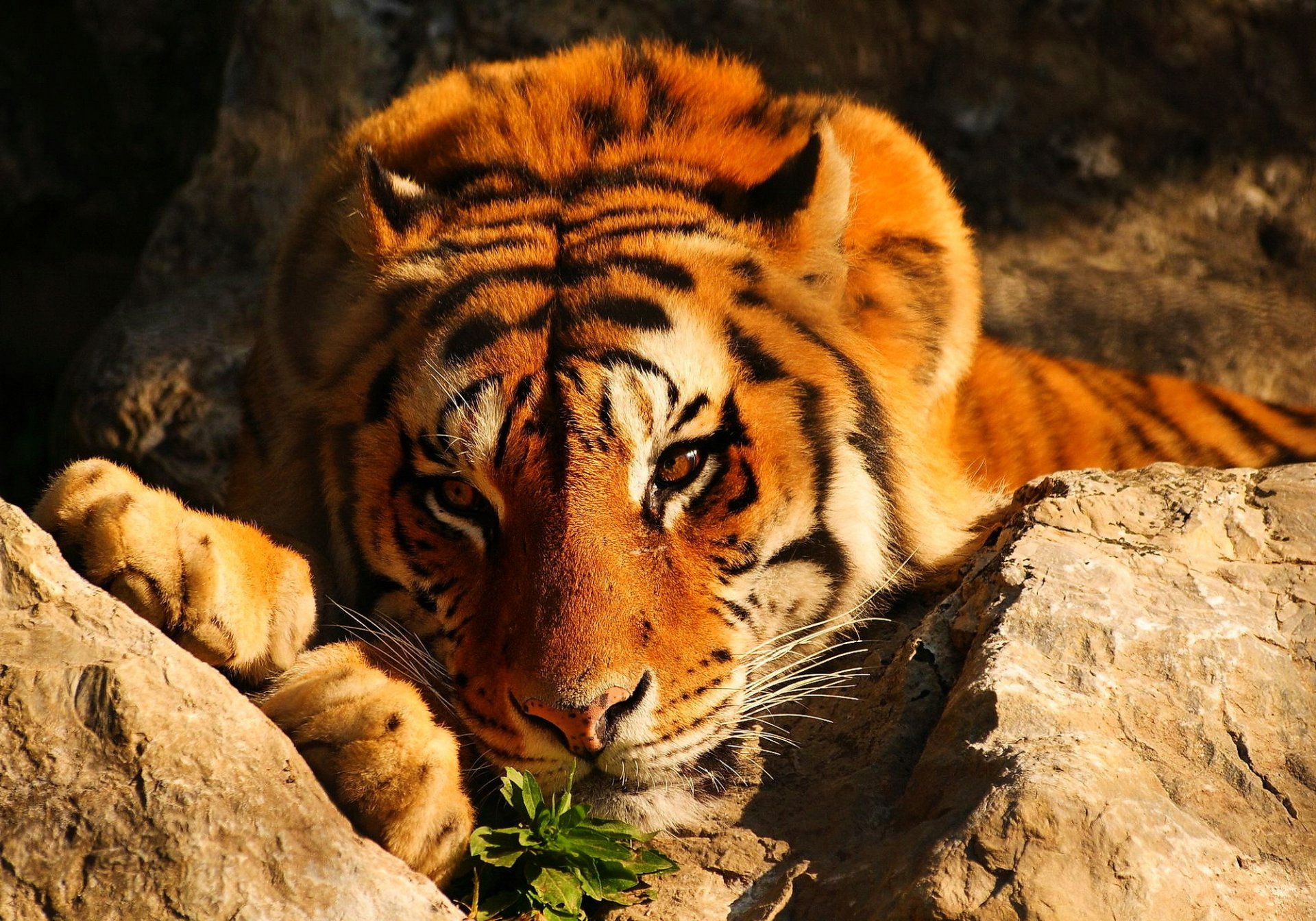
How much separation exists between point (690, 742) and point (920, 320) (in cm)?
118

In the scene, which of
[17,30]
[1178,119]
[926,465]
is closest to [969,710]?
[926,465]

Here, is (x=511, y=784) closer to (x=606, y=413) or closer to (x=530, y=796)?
(x=530, y=796)

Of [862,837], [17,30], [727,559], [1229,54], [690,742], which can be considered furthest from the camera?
[17,30]

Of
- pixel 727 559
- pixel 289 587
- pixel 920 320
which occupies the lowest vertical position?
pixel 289 587

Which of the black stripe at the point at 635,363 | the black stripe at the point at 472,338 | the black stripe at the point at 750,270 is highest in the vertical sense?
the black stripe at the point at 750,270

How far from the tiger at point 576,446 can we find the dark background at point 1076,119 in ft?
6.63

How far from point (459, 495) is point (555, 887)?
31.0 inches

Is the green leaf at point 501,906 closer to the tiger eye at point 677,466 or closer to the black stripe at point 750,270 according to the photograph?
the tiger eye at point 677,466

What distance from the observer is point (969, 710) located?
2205 millimetres

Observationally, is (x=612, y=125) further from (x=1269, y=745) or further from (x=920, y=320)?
(x=1269, y=745)

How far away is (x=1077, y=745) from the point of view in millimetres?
2068

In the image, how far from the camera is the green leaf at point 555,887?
2096mm

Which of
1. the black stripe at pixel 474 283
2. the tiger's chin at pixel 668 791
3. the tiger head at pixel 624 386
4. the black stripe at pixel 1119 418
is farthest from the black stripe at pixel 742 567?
the black stripe at pixel 1119 418

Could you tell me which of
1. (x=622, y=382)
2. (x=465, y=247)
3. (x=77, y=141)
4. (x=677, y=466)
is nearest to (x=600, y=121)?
(x=465, y=247)
